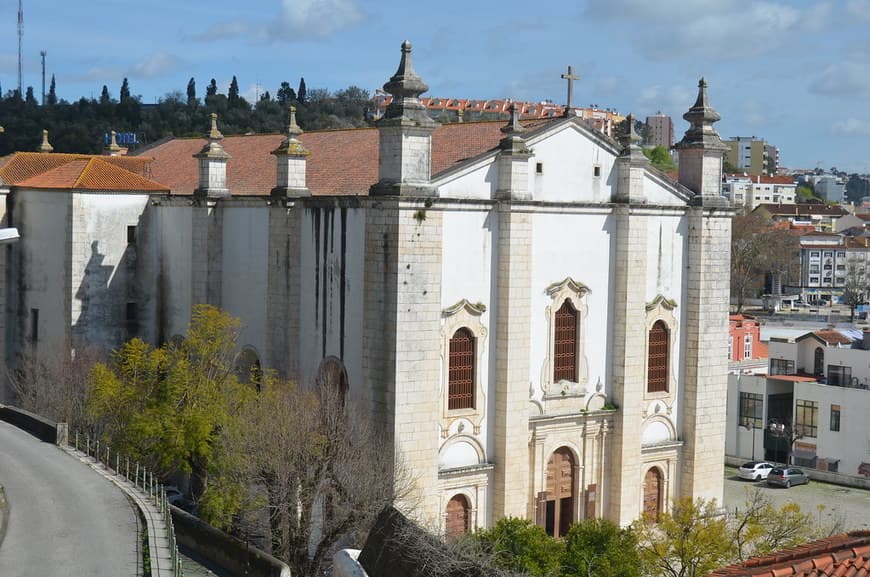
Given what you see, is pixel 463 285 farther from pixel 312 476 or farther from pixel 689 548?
pixel 689 548

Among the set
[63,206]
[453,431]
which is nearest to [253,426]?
[453,431]

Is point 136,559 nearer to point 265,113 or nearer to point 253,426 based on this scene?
point 253,426

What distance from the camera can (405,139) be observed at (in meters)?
32.4

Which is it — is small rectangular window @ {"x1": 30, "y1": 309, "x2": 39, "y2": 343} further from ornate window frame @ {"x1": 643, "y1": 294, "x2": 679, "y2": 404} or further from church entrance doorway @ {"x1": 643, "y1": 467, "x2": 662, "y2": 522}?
church entrance doorway @ {"x1": 643, "y1": 467, "x2": 662, "y2": 522}

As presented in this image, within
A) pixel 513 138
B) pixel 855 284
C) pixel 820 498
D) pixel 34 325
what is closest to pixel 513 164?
pixel 513 138

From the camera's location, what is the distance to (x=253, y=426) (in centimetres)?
3206

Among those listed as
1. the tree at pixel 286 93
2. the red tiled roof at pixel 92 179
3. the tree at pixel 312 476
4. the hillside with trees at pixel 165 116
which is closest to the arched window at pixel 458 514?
the tree at pixel 312 476

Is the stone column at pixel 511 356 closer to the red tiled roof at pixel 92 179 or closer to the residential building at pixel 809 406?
the red tiled roof at pixel 92 179

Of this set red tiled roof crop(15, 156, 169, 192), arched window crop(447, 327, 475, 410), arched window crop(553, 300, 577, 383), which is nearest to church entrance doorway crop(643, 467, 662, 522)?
arched window crop(553, 300, 577, 383)

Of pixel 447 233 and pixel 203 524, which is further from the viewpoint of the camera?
pixel 447 233

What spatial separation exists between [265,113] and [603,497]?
3053 inches

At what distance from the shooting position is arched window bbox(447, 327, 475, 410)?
33.8 m

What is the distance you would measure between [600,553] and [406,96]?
1296cm

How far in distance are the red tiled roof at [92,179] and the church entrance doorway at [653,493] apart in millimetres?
19780
